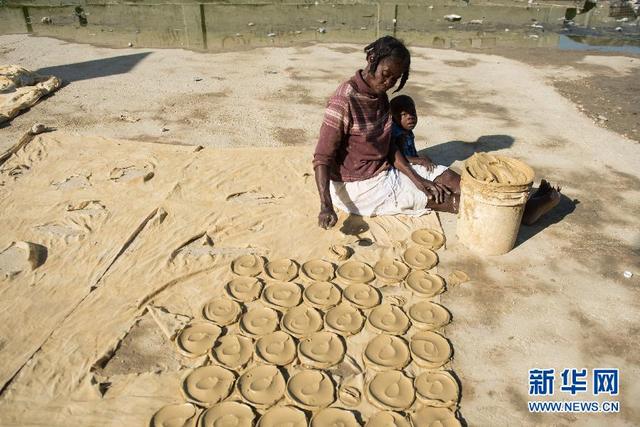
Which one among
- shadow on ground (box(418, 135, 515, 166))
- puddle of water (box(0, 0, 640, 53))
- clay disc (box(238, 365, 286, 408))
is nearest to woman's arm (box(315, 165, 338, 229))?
clay disc (box(238, 365, 286, 408))

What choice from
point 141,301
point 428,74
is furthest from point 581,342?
point 428,74

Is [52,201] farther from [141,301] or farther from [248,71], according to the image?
[248,71]

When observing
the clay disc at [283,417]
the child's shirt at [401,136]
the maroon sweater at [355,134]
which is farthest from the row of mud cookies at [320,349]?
the child's shirt at [401,136]

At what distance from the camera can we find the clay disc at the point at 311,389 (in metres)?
2.20

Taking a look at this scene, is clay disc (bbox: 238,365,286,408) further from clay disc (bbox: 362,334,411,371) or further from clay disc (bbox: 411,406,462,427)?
clay disc (bbox: 411,406,462,427)

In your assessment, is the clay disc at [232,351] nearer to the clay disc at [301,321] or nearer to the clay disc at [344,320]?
the clay disc at [301,321]

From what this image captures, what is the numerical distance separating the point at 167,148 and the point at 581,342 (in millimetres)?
3835

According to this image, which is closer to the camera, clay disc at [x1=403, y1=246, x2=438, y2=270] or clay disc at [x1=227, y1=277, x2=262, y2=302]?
clay disc at [x1=227, y1=277, x2=262, y2=302]

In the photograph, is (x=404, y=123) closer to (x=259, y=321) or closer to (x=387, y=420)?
(x=259, y=321)

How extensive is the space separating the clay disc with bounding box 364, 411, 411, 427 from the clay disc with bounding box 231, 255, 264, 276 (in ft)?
4.13

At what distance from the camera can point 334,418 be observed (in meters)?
2.12

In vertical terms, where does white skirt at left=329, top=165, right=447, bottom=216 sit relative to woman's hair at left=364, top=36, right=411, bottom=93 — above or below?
below

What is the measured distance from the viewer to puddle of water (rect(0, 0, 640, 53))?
978 cm

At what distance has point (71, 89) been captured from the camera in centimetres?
664
